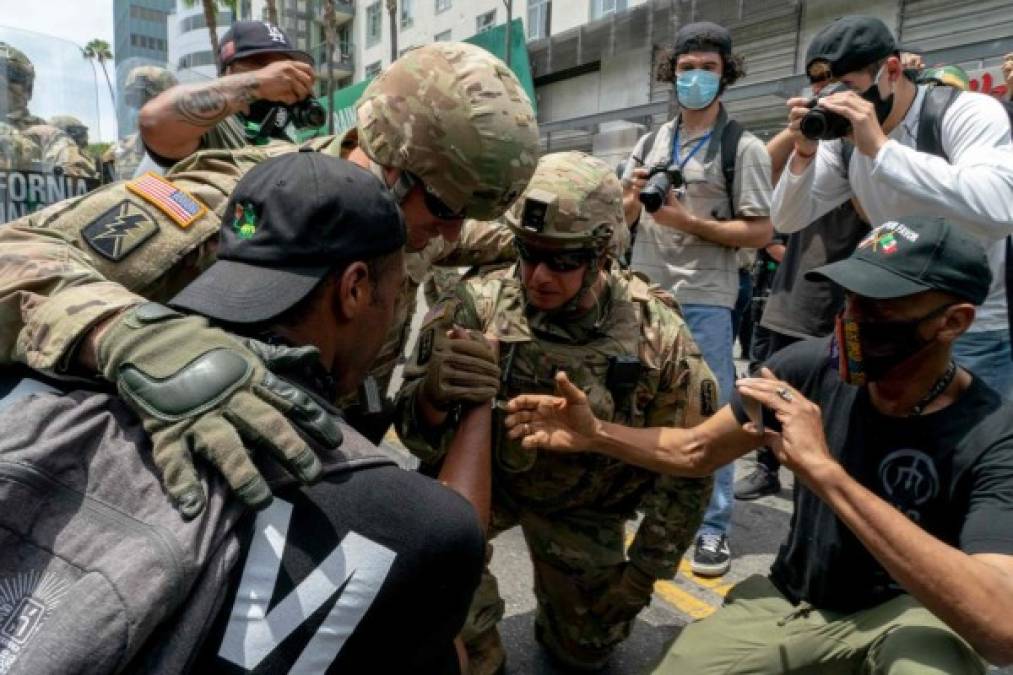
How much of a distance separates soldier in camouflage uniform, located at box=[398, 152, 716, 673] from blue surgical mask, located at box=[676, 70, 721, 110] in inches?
40.0

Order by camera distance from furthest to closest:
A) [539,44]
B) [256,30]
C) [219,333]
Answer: [539,44]
[256,30]
[219,333]

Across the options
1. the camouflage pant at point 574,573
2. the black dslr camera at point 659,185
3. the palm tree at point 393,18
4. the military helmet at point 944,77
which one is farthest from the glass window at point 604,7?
the camouflage pant at point 574,573

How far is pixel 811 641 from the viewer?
79.7 inches

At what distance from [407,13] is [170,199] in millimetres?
29432

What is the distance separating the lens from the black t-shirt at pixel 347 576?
98 cm

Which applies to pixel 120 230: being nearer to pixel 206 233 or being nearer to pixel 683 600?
pixel 206 233

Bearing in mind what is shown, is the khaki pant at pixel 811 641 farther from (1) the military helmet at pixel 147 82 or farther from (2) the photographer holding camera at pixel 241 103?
(1) the military helmet at pixel 147 82

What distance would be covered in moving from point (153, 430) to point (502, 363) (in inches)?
68.1

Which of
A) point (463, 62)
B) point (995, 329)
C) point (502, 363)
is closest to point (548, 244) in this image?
point (502, 363)

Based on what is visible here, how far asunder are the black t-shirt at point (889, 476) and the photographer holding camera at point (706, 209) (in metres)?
1.07

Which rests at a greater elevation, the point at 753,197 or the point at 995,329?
the point at 753,197

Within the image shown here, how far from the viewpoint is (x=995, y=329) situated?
8.41 ft

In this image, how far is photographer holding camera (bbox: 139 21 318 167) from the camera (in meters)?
2.04

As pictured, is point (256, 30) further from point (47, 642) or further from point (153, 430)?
point (47, 642)
